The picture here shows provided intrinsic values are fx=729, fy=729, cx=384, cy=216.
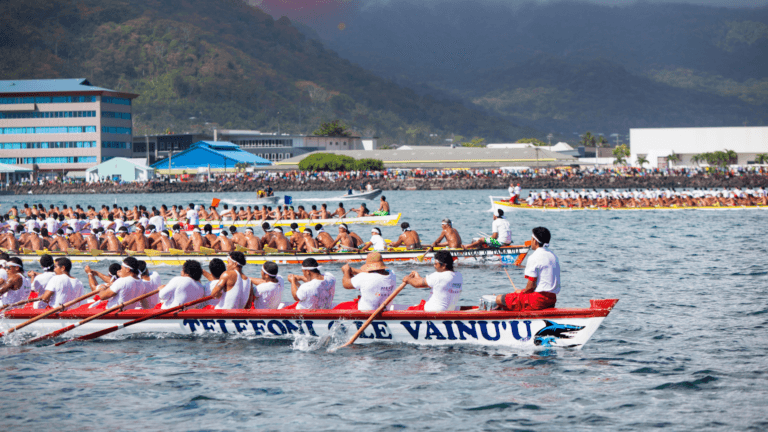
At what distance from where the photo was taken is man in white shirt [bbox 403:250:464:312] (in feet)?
46.3

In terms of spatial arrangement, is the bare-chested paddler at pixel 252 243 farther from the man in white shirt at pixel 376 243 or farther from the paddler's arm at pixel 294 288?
the paddler's arm at pixel 294 288

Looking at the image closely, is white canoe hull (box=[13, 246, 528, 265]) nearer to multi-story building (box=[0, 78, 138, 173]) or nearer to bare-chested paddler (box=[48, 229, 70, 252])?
bare-chested paddler (box=[48, 229, 70, 252])

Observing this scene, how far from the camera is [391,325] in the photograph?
1466 centimetres

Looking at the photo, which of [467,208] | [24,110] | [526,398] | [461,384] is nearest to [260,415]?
[461,384]

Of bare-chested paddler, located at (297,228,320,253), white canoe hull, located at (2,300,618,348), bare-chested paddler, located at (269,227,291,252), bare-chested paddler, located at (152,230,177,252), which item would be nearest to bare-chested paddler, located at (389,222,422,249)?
bare-chested paddler, located at (297,228,320,253)

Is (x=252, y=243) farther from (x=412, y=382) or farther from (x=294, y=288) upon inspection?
(x=412, y=382)

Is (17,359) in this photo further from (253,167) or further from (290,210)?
(253,167)

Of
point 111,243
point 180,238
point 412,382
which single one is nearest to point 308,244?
point 180,238

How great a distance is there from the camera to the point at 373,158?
129750 millimetres

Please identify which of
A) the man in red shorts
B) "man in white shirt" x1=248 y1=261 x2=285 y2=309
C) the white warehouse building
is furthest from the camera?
the white warehouse building

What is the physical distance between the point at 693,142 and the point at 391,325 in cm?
12884

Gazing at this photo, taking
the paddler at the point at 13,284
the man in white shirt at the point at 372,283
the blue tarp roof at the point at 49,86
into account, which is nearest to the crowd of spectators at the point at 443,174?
the blue tarp roof at the point at 49,86

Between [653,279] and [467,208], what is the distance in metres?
42.8

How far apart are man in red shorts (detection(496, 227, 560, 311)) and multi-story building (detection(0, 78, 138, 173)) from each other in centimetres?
12401
